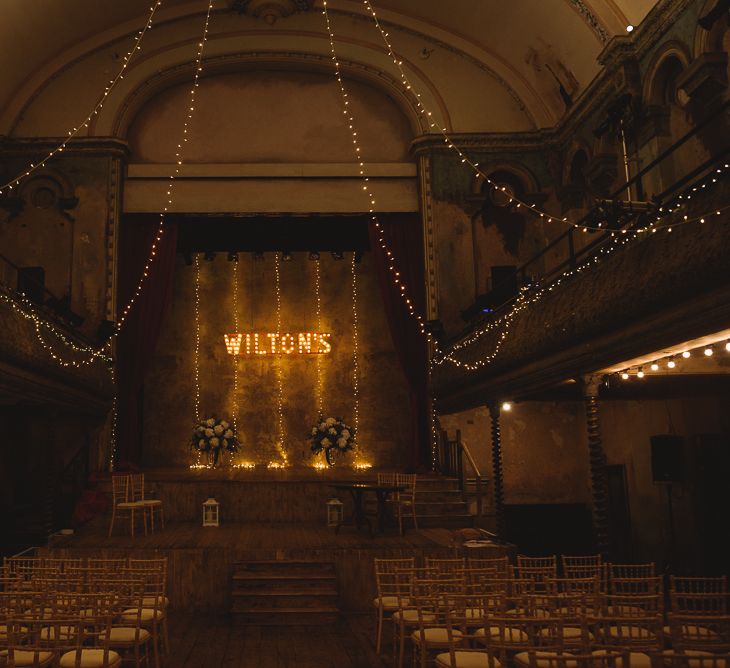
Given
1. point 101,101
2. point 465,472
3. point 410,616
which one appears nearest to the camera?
point 410,616

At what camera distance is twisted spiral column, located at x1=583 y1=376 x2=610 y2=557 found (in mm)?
9312

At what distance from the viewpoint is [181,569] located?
1009cm

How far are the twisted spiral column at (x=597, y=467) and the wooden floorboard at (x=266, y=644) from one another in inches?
116

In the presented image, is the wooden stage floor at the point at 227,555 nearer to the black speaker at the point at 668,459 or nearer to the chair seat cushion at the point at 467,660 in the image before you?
the black speaker at the point at 668,459

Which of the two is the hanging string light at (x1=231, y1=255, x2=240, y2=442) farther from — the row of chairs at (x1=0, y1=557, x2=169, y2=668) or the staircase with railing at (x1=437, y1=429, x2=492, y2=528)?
the row of chairs at (x1=0, y1=557, x2=169, y2=668)

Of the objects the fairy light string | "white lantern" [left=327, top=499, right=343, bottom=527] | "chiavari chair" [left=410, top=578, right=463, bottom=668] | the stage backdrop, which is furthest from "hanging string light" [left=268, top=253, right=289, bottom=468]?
"chiavari chair" [left=410, top=578, right=463, bottom=668]

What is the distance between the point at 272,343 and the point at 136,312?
3262 mm

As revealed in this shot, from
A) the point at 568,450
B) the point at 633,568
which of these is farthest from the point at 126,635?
the point at 568,450

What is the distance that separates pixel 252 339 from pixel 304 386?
180 centimetres

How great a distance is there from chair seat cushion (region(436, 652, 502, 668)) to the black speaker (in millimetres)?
8394

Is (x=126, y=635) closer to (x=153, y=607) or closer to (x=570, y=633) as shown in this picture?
(x=153, y=607)

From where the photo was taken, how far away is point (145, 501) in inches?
474

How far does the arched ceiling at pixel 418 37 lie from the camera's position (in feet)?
45.8

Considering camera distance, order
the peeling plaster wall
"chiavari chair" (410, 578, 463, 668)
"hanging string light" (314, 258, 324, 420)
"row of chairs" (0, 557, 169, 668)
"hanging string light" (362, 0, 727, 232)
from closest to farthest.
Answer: "row of chairs" (0, 557, 169, 668)
"chiavari chair" (410, 578, 463, 668)
the peeling plaster wall
"hanging string light" (362, 0, 727, 232)
"hanging string light" (314, 258, 324, 420)
